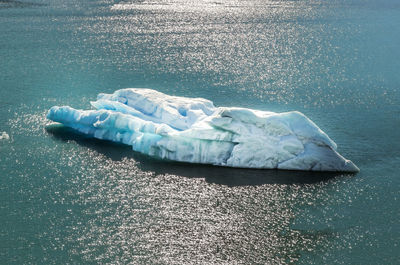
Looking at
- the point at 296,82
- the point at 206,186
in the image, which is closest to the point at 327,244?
the point at 206,186

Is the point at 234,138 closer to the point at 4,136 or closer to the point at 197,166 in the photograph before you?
the point at 197,166

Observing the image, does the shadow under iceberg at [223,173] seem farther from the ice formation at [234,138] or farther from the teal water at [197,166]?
the ice formation at [234,138]

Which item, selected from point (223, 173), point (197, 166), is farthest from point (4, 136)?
point (223, 173)

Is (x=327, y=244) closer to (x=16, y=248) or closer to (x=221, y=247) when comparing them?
(x=221, y=247)

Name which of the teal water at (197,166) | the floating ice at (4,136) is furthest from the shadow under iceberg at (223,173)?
the floating ice at (4,136)

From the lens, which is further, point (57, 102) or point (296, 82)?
point (296, 82)
